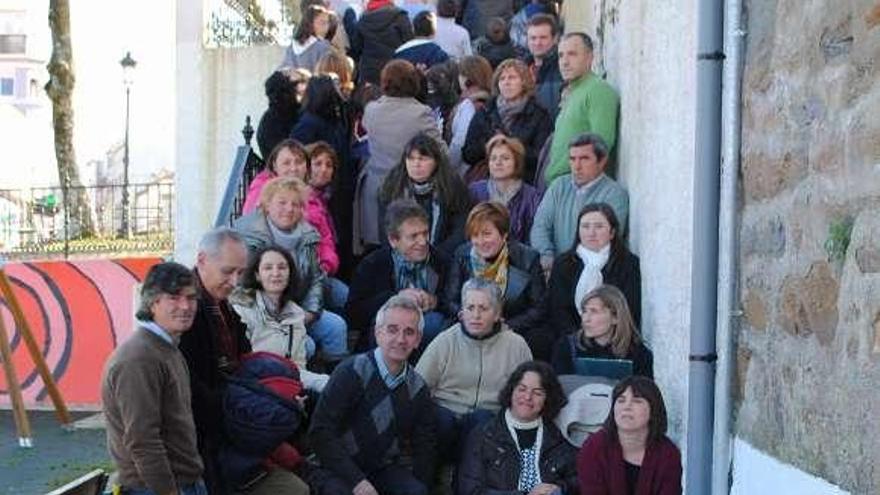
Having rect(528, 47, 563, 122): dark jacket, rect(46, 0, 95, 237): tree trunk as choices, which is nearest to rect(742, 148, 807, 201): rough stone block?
rect(528, 47, 563, 122): dark jacket

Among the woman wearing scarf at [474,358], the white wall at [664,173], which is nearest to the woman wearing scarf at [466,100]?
the white wall at [664,173]

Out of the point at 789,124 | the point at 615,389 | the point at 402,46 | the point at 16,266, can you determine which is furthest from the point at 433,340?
the point at 16,266

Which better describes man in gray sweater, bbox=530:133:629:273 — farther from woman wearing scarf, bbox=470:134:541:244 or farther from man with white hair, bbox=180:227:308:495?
man with white hair, bbox=180:227:308:495

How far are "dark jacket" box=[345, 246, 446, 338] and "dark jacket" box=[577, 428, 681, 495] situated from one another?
87.5 inches

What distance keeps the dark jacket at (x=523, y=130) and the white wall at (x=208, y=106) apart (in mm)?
4735

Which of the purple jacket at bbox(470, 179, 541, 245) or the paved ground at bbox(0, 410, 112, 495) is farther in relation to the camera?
the paved ground at bbox(0, 410, 112, 495)

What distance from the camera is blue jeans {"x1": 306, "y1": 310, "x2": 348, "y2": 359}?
7.52 m

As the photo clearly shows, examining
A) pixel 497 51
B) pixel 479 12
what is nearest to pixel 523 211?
pixel 497 51

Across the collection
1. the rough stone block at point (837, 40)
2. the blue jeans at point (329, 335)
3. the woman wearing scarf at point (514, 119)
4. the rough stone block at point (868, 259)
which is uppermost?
the woman wearing scarf at point (514, 119)

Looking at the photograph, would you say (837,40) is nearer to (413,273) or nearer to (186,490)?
(186,490)

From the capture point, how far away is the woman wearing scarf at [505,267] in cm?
728

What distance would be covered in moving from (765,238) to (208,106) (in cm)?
953

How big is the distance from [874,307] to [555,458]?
288cm

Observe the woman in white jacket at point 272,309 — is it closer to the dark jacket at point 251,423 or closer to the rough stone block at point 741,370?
the dark jacket at point 251,423
